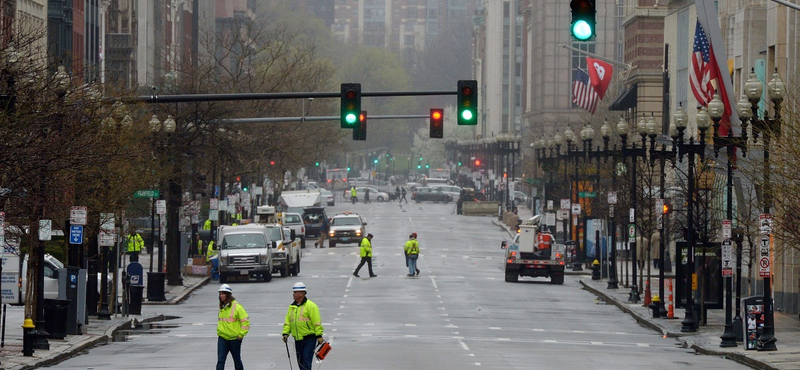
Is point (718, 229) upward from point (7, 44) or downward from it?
downward

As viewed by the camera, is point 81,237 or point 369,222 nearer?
point 81,237

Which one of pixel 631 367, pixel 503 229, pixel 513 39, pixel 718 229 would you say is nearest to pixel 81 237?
pixel 631 367

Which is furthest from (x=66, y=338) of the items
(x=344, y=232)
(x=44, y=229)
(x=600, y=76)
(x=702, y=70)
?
(x=344, y=232)

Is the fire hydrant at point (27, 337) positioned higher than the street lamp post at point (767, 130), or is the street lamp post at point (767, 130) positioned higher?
the street lamp post at point (767, 130)

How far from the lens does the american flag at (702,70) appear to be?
144 ft

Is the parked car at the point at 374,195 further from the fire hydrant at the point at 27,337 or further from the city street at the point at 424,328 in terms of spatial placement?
the fire hydrant at the point at 27,337

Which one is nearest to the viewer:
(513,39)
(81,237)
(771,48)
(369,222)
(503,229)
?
(81,237)

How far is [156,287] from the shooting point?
138 ft

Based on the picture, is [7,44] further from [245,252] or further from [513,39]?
[513,39]

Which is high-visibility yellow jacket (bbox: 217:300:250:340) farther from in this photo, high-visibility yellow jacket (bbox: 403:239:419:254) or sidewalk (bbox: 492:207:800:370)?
high-visibility yellow jacket (bbox: 403:239:419:254)

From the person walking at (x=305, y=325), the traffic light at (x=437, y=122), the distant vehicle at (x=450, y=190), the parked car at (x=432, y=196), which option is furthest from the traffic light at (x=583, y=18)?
the distant vehicle at (x=450, y=190)

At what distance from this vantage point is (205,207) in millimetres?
71312

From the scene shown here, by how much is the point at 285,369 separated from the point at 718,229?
73.1 feet

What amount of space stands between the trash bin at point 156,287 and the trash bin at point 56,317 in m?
12.0
